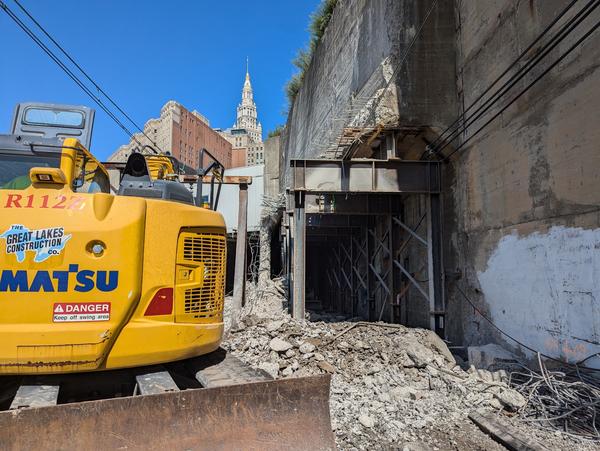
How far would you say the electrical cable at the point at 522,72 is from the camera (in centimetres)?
577

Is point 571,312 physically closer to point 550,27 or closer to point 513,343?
point 513,343

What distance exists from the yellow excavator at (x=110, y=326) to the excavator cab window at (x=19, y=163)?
12 millimetres

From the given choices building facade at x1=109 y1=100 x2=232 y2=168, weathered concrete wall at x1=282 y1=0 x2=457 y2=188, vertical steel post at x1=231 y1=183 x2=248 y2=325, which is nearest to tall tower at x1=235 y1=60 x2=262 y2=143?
building facade at x1=109 y1=100 x2=232 y2=168

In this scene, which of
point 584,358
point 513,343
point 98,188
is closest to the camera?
point 98,188

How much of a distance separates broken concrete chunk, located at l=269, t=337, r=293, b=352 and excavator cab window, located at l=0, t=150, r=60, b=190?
15.9ft

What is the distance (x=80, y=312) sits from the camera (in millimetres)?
3109

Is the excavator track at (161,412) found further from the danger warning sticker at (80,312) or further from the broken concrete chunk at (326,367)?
the broken concrete chunk at (326,367)

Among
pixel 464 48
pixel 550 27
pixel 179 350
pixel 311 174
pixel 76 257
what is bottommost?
pixel 179 350

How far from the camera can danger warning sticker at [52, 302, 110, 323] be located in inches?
121

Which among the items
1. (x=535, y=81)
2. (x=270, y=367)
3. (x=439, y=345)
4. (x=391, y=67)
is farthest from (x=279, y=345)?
(x=391, y=67)

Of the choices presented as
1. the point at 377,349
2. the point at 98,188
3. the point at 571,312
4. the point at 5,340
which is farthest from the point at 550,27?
the point at 5,340

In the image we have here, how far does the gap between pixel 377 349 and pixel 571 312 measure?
311 centimetres

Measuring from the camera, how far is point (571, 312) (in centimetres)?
614

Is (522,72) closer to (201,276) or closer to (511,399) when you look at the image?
(511,399)
